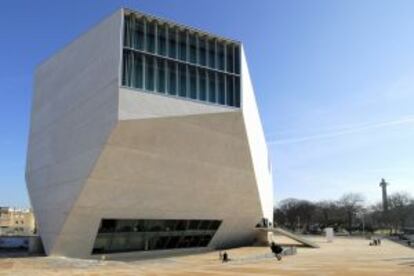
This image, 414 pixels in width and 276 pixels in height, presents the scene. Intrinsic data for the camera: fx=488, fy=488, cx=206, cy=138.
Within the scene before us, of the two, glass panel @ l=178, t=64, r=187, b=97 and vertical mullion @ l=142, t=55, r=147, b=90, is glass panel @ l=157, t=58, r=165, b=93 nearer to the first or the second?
vertical mullion @ l=142, t=55, r=147, b=90

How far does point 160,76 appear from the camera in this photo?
32344 millimetres

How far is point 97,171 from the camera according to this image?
3061 cm

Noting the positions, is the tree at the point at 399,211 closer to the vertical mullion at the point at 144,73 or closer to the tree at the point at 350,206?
the tree at the point at 350,206

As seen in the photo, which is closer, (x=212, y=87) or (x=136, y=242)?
(x=212, y=87)

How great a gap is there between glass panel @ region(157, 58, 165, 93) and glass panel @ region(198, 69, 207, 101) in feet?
9.64

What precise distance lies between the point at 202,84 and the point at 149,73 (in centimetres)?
425

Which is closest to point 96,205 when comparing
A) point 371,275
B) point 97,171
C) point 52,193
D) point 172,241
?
point 97,171

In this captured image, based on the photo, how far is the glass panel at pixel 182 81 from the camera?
33031mm

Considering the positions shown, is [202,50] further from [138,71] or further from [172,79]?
[138,71]

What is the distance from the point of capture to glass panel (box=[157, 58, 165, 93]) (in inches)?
1259

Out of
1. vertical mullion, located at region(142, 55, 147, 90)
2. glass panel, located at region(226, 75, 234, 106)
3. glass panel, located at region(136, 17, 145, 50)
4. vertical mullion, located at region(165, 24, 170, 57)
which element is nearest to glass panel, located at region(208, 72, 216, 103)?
glass panel, located at region(226, 75, 234, 106)

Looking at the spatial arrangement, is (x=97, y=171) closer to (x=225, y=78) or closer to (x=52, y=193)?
(x=52, y=193)

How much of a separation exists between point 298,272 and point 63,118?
20615 millimetres

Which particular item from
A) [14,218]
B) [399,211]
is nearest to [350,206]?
[399,211]
